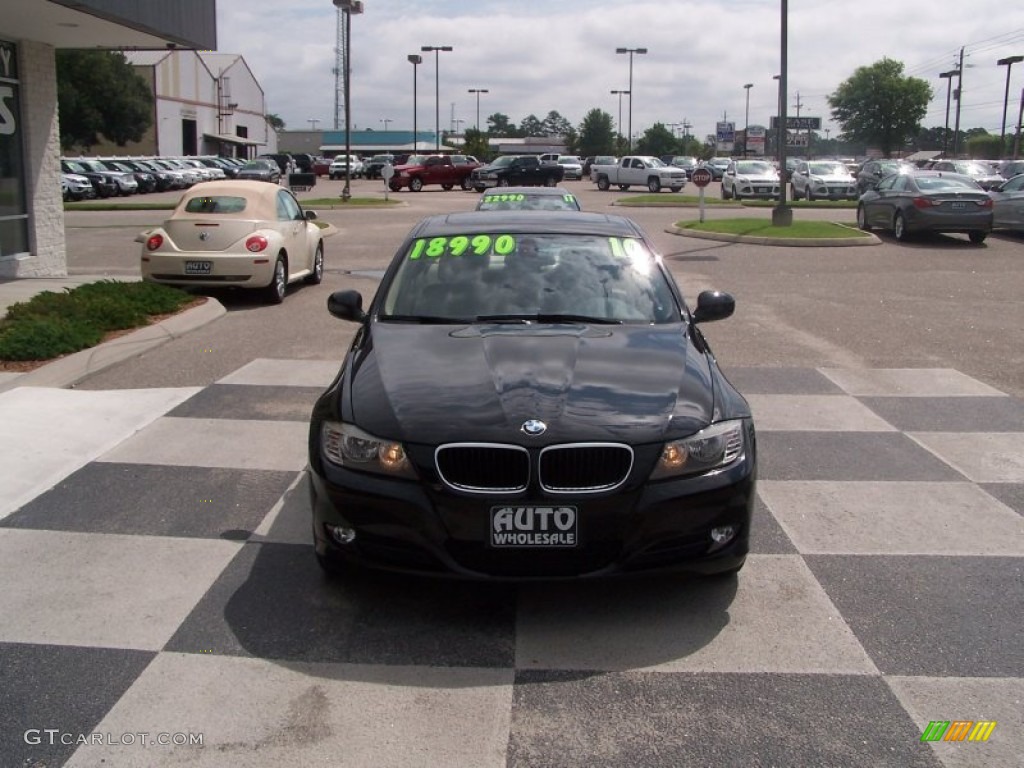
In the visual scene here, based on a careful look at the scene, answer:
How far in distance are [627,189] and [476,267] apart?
45.7m

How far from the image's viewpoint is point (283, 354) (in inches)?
403

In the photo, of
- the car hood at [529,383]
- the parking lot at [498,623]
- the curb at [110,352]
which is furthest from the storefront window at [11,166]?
the car hood at [529,383]

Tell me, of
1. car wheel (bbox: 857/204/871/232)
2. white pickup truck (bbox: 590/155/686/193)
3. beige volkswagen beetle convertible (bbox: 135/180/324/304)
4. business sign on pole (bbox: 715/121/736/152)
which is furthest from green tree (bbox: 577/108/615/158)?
beige volkswagen beetle convertible (bbox: 135/180/324/304)

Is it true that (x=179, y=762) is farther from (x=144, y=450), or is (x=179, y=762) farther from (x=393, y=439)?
(x=144, y=450)

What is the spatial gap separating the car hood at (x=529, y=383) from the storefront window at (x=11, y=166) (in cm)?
1160

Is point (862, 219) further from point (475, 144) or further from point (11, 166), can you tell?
point (475, 144)

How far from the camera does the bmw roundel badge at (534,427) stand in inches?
163

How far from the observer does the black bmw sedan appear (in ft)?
13.5

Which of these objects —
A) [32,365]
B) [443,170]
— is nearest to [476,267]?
[32,365]

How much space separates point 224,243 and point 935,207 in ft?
47.1

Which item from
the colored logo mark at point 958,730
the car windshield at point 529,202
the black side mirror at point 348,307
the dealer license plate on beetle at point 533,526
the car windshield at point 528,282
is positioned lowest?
the colored logo mark at point 958,730

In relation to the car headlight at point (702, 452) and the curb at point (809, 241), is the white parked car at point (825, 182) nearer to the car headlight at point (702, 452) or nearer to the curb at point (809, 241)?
the curb at point (809, 241)

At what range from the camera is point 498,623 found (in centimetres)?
443

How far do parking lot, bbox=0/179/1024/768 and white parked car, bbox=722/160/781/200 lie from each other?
32560mm
